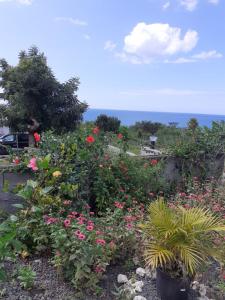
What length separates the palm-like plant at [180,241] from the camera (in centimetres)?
232

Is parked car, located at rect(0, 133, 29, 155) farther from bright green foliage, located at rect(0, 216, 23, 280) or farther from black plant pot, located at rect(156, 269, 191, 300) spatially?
black plant pot, located at rect(156, 269, 191, 300)

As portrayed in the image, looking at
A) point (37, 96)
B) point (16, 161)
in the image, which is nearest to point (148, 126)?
point (37, 96)

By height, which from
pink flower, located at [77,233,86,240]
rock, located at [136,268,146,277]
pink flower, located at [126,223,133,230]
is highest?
pink flower, located at [77,233,86,240]

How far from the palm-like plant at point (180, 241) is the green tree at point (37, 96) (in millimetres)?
10748

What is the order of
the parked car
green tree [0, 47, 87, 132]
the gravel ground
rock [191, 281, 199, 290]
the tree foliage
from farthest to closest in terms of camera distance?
1. the tree foliage
2. the parked car
3. green tree [0, 47, 87, 132]
4. rock [191, 281, 199, 290]
5. the gravel ground

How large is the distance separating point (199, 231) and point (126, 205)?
148 centimetres

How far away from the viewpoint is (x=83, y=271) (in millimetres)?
2318

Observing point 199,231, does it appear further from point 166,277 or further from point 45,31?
point 45,31

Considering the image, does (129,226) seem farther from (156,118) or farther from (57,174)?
(156,118)

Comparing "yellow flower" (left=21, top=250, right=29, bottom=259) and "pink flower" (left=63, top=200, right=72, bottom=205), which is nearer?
"yellow flower" (left=21, top=250, right=29, bottom=259)

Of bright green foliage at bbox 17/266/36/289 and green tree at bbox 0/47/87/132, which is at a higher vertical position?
green tree at bbox 0/47/87/132

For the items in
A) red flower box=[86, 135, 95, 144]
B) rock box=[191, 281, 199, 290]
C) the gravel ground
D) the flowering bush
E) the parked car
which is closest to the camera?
the gravel ground

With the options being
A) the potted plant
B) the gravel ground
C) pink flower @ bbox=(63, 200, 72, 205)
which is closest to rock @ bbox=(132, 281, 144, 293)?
the gravel ground

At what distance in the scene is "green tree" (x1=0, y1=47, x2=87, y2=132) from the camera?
13078 mm
